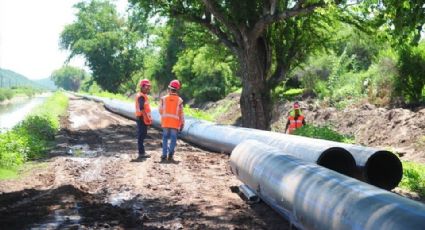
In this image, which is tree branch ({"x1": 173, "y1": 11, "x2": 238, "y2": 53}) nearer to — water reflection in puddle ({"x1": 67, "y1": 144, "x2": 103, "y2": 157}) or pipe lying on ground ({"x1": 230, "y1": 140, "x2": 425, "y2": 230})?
water reflection in puddle ({"x1": 67, "y1": 144, "x2": 103, "y2": 157})

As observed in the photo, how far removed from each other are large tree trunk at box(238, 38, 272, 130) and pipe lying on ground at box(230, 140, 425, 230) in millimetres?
9313

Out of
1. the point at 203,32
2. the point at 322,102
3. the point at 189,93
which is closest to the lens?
the point at 203,32

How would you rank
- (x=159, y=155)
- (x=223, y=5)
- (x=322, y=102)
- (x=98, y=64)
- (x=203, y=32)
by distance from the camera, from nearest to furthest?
(x=159, y=155) < (x=223, y=5) < (x=203, y=32) < (x=322, y=102) < (x=98, y=64)

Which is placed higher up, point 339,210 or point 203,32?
point 203,32

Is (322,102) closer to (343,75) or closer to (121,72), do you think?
(343,75)

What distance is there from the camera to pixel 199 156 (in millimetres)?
12453

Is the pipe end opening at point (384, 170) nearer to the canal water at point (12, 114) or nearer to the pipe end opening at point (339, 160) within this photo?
the pipe end opening at point (339, 160)

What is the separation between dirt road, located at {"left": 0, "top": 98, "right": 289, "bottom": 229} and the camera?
20.5ft

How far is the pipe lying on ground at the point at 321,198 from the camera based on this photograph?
412 centimetres

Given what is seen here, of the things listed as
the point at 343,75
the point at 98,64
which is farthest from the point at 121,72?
the point at 343,75

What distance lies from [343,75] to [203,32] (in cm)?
1063

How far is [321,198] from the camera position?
16.7 ft

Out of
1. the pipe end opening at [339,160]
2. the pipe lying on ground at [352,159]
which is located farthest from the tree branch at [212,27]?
the pipe end opening at [339,160]

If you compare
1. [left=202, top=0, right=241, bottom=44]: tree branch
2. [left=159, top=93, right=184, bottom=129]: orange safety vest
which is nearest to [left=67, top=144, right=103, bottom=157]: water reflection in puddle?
[left=159, top=93, right=184, bottom=129]: orange safety vest
